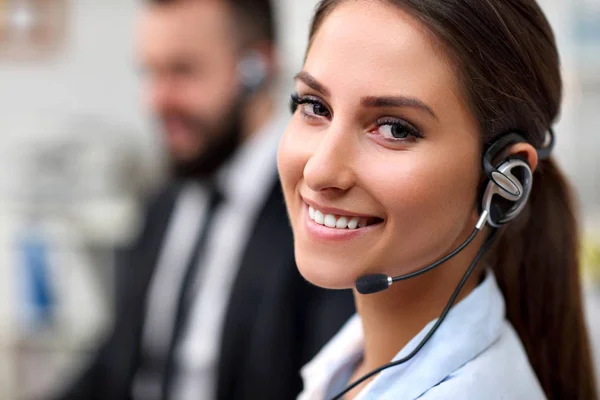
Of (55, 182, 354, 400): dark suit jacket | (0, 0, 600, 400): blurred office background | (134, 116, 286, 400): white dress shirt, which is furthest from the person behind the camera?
(0, 0, 600, 400): blurred office background

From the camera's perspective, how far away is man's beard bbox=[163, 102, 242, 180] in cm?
173

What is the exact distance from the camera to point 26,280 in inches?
86.9

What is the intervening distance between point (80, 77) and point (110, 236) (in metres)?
0.67

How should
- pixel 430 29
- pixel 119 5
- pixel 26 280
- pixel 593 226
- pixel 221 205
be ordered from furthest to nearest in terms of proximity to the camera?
1. pixel 119 5
2. pixel 26 280
3. pixel 593 226
4. pixel 221 205
5. pixel 430 29

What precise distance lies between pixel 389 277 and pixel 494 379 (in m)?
0.14

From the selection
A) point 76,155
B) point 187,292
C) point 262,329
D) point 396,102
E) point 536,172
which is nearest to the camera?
point 396,102

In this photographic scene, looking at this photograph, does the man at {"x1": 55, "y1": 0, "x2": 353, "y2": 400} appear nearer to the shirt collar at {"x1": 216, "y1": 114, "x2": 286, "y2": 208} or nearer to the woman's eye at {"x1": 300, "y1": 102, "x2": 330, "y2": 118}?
the shirt collar at {"x1": 216, "y1": 114, "x2": 286, "y2": 208}

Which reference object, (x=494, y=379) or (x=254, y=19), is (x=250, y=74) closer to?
(x=254, y=19)

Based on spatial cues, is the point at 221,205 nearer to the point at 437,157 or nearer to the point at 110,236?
the point at 110,236

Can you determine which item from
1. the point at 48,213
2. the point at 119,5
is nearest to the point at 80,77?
the point at 119,5

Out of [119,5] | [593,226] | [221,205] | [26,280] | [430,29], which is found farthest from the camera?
[119,5]

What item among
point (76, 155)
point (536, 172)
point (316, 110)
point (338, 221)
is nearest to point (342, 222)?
point (338, 221)

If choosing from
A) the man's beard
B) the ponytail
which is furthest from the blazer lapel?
the ponytail

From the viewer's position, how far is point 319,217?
67cm
